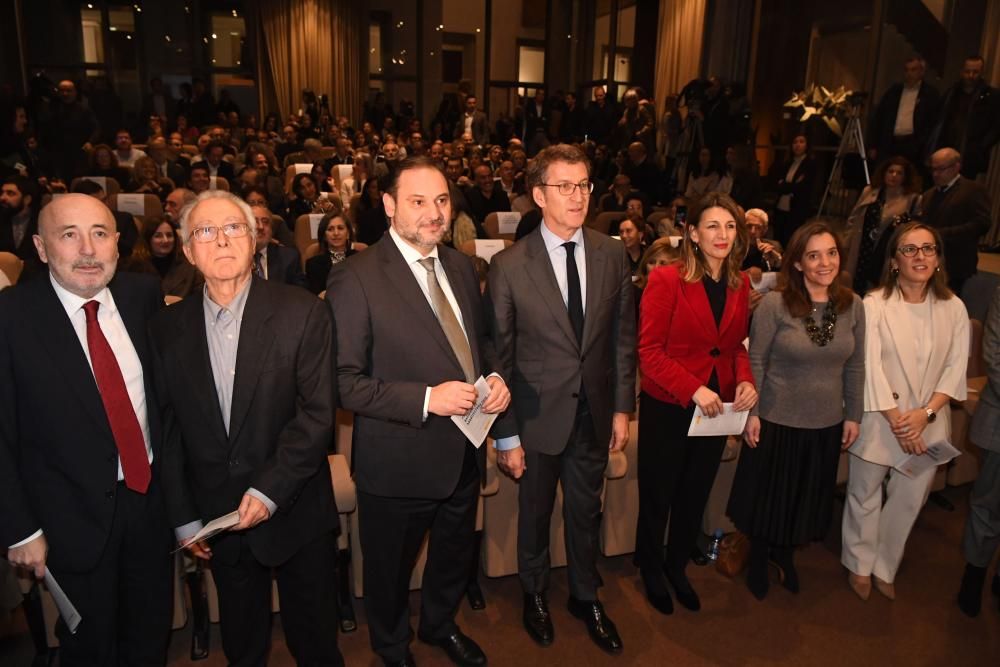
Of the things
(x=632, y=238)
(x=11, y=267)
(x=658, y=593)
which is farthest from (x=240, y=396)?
(x=632, y=238)

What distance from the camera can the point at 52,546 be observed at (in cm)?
180

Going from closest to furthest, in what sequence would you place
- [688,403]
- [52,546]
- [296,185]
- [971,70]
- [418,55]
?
[52,546] < [688,403] < [971,70] < [296,185] < [418,55]

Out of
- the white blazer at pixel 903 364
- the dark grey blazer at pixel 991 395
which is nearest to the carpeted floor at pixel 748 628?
the white blazer at pixel 903 364

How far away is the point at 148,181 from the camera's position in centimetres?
715

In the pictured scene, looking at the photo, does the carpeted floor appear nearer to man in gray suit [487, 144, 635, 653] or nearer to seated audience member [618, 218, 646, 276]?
man in gray suit [487, 144, 635, 653]

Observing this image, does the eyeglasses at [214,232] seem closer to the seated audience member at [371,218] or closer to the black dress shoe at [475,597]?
the black dress shoe at [475,597]

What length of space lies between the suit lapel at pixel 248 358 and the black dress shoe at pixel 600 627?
146 centimetres

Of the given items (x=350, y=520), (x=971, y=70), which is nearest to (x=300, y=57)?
(x=971, y=70)

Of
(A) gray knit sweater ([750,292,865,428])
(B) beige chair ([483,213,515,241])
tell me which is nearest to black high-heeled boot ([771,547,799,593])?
(A) gray knit sweater ([750,292,865,428])

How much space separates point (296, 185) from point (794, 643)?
6078 millimetres

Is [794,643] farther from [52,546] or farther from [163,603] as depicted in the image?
[52,546]

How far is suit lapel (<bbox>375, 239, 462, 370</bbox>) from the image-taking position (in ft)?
6.52

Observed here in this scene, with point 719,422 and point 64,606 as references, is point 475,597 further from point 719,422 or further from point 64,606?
point 64,606

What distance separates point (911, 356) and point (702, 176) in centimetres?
578
